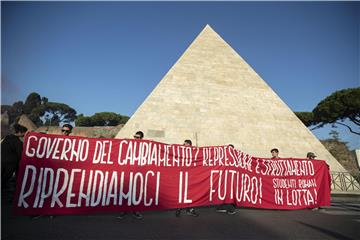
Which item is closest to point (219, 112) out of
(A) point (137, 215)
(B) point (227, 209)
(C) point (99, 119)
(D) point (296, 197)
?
(D) point (296, 197)

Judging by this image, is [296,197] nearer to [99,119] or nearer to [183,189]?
[183,189]

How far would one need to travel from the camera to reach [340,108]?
105ft

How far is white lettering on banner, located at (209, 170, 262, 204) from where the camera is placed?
6027 millimetres

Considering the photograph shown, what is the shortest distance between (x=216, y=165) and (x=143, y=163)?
1.55 meters

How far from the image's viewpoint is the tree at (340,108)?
30945 millimetres

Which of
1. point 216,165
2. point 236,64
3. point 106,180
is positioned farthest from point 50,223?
point 236,64

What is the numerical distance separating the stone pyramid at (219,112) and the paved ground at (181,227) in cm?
695

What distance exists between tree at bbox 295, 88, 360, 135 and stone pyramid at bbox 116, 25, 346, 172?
20027 mm

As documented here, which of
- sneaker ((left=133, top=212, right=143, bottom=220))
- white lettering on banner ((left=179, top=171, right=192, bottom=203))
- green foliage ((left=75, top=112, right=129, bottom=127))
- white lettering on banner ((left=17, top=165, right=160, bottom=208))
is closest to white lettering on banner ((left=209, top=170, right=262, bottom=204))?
white lettering on banner ((left=179, top=171, right=192, bottom=203))

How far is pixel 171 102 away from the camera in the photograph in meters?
13.4

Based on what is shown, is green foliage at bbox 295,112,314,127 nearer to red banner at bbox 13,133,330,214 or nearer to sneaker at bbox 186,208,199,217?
red banner at bbox 13,133,330,214

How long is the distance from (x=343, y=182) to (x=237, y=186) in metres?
8.80

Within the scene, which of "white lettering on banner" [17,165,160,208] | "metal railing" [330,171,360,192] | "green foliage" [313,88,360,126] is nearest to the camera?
"white lettering on banner" [17,165,160,208]

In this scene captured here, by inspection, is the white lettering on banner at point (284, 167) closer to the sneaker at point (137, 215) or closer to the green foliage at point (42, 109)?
the sneaker at point (137, 215)
